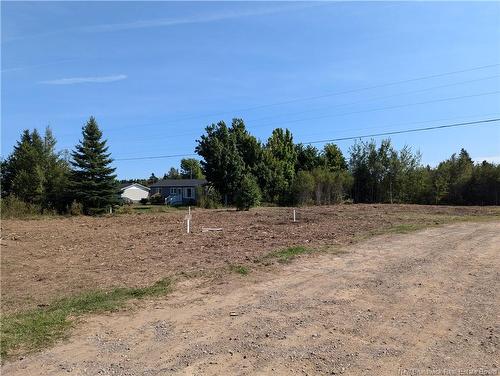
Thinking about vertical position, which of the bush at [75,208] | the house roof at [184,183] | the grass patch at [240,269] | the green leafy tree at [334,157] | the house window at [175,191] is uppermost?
the green leafy tree at [334,157]

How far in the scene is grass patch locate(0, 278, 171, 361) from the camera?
491 cm

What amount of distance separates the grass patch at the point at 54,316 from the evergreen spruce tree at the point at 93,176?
32.2 meters

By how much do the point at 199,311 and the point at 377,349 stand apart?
2534 mm

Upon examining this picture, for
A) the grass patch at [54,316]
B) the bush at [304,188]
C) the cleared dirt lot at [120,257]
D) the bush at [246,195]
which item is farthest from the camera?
the bush at [304,188]

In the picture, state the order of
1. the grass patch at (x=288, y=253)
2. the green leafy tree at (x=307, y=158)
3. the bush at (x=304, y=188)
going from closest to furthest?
1. the grass patch at (x=288, y=253)
2. the bush at (x=304, y=188)
3. the green leafy tree at (x=307, y=158)

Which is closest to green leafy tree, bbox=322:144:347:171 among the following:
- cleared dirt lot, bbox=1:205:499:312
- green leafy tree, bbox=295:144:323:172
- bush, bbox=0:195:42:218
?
green leafy tree, bbox=295:144:323:172

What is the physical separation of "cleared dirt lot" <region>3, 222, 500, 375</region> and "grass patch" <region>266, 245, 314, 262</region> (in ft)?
4.96

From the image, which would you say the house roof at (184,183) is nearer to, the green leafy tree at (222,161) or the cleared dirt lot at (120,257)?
the green leafy tree at (222,161)

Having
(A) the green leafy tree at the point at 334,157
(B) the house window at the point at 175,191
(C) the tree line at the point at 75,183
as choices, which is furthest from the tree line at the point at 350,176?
(B) the house window at the point at 175,191

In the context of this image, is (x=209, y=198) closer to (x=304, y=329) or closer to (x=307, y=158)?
(x=307, y=158)

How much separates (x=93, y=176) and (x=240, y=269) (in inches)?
1278

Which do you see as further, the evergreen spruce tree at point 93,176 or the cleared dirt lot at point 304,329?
the evergreen spruce tree at point 93,176

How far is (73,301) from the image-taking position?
665 centimetres

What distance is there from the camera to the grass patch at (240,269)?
8816 millimetres
